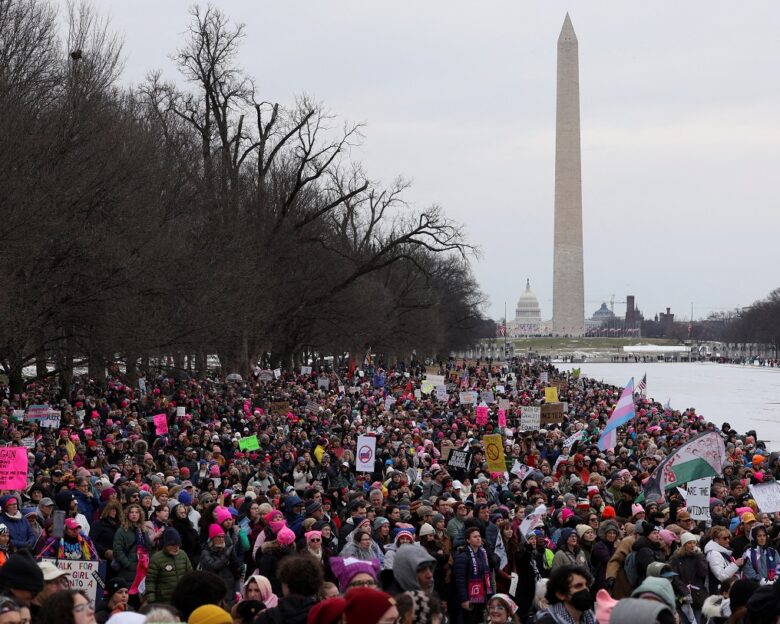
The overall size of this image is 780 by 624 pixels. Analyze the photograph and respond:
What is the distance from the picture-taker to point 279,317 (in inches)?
1815

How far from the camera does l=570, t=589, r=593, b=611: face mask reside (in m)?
7.05

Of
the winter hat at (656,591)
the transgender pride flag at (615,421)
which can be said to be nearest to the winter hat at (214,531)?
the winter hat at (656,591)

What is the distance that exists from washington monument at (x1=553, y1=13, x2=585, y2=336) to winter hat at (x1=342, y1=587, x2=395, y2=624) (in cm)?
9238

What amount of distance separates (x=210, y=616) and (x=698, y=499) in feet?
29.5

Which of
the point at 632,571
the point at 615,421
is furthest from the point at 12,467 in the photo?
the point at 615,421

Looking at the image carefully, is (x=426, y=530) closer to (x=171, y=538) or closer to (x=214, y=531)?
(x=214, y=531)

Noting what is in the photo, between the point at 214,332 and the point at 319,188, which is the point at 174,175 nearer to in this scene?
the point at 214,332

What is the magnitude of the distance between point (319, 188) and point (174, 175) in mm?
20741

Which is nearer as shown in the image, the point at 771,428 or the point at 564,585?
the point at 564,585

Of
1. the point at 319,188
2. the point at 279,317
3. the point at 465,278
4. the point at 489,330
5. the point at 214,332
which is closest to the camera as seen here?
the point at 214,332

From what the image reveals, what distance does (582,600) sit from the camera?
7047mm

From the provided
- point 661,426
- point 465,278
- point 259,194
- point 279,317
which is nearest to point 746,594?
point 661,426

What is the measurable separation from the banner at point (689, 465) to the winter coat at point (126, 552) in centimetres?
568

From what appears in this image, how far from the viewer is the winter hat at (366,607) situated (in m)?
5.22
